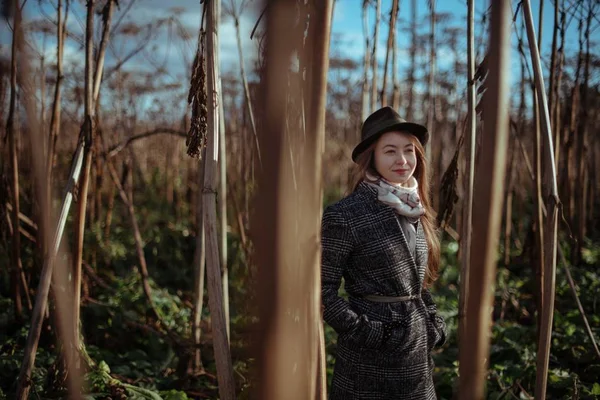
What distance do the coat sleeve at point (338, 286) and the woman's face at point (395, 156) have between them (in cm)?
18

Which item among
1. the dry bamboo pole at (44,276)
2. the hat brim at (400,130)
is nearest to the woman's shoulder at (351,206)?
the hat brim at (400,130)

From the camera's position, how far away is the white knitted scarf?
4.39 feet

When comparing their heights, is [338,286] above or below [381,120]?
below

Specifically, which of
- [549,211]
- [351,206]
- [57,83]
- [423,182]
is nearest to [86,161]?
[57,83]

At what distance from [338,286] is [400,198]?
0.29m

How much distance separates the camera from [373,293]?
1351 mm

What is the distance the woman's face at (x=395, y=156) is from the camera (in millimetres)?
1369

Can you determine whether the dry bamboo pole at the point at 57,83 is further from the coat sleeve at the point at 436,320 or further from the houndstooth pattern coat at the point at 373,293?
the coat sleeve at the point at 436,320

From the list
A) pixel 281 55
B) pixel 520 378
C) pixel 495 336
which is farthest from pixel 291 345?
pixel 495 336

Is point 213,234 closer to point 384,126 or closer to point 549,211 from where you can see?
point 384,126

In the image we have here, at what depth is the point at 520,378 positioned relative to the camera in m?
2.11

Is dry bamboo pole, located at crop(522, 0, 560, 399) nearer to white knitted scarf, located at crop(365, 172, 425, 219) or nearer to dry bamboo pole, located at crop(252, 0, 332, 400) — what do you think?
white knitted scarf, located at crop(365, 172, 425, 219)

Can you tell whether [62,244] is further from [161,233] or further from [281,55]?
[161,233]

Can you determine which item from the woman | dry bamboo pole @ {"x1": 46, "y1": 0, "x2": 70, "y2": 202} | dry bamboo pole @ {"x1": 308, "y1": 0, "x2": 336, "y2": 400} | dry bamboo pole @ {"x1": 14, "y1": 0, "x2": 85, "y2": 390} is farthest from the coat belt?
dry bamboo pole @ {"x1": 46, "y1": 0, "x2": 70, "y2": 202}
